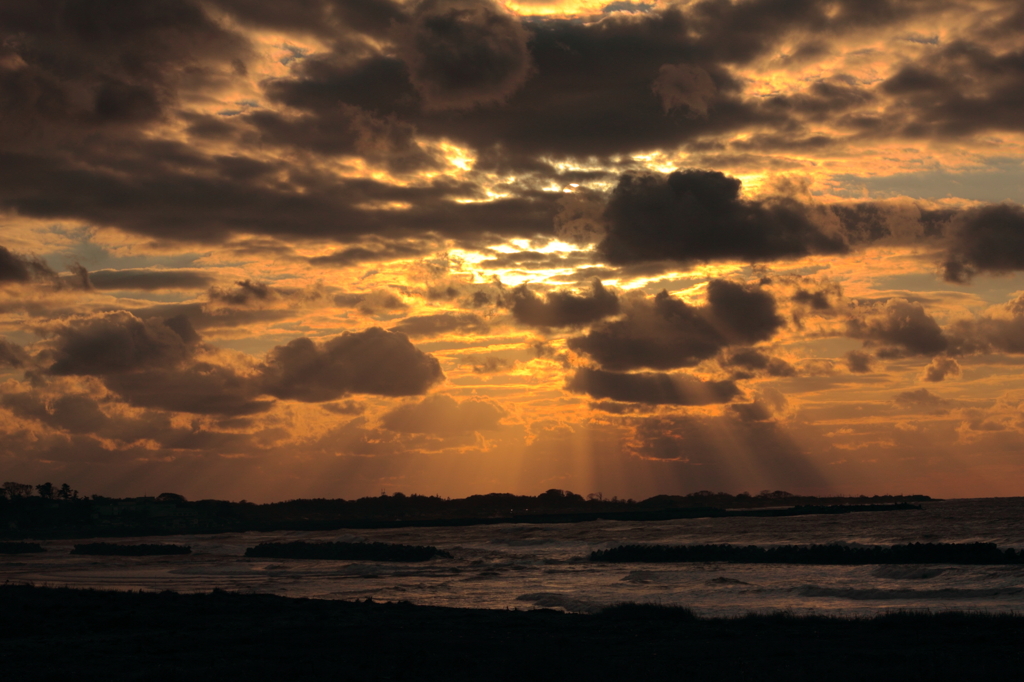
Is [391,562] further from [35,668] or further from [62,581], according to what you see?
[35,668]

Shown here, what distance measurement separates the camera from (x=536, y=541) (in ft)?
417

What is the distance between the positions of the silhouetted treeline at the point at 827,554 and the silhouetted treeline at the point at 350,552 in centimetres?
1918

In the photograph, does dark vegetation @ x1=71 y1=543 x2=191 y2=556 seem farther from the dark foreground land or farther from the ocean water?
the dark foreground land

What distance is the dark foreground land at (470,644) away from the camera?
2342 cm

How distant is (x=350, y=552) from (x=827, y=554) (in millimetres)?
50189

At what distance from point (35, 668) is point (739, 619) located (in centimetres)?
2541

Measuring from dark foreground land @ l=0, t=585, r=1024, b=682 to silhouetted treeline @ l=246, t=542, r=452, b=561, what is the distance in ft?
167

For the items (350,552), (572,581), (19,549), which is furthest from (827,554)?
(19,549)

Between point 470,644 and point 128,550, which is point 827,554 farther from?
point 128,550

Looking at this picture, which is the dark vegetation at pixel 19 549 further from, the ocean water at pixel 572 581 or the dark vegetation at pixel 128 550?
the ocean water at pixel 572 581

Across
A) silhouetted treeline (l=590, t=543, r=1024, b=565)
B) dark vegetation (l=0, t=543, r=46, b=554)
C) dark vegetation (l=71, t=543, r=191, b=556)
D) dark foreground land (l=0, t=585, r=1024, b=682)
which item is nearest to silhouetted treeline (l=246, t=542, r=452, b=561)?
dark vegetation (l=71, t=543, r=191, b=556)

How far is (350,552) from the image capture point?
9375cm

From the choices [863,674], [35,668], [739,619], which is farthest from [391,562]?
[863,674]

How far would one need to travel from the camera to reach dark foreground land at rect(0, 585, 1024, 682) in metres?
23.4
